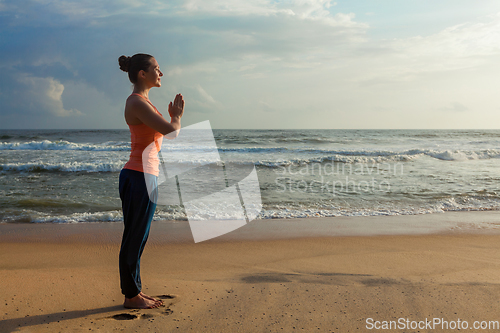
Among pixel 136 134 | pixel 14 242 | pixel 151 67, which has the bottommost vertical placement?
pixel 14 242

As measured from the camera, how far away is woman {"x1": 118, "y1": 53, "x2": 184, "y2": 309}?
6.59 feet

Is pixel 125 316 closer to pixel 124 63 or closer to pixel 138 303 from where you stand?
pixel 138 303

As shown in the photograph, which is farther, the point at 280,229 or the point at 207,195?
the point at 207,195

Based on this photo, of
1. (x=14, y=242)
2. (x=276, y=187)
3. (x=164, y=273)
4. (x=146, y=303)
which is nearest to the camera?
(x=146, y=303)

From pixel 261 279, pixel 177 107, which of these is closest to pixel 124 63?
pixel 177 107

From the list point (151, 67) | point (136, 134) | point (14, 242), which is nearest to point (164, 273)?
point (136, 134)

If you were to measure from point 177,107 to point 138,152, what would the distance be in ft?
1.31

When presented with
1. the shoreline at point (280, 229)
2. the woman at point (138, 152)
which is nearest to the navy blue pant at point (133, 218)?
the woman at point (138, 152)

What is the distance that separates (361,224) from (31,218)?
5707mm

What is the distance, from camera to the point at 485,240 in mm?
4402

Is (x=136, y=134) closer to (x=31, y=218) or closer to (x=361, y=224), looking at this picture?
(x=361, y=224)

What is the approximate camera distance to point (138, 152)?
2059mm

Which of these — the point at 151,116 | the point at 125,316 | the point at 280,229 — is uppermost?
the point at 151,116

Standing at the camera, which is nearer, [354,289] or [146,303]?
[146,303]
